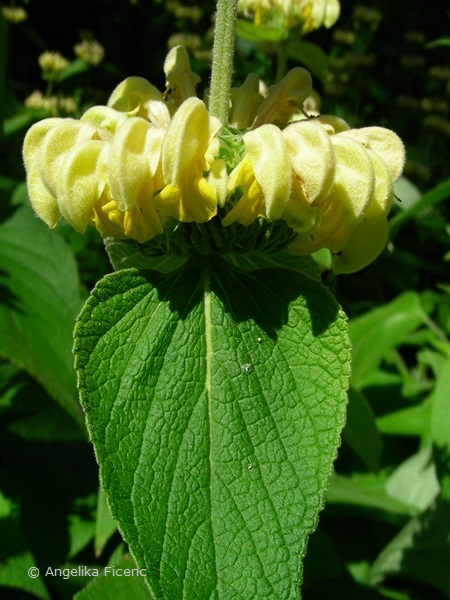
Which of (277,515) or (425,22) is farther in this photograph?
(425,22)

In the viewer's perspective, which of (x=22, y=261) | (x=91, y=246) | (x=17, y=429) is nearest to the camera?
(x=22, y=261)

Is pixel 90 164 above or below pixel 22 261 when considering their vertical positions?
above

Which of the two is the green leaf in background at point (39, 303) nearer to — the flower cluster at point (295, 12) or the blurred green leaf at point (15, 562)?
the blurred green leaf at point (15, 562)

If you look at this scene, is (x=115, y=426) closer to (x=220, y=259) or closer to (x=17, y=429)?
(x=220, y=259)

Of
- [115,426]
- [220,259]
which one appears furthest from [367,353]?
[115,426]

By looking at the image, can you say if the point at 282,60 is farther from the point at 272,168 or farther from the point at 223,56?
the point at 272,168

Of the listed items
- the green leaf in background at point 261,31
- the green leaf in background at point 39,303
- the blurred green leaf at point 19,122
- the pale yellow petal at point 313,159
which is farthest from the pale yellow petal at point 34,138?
the blurred green leaf at point 19,122

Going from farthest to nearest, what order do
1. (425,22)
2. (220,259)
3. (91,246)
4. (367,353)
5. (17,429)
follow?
(425,22) < (91,246) < (367,353) < (17,429) < (220,259)

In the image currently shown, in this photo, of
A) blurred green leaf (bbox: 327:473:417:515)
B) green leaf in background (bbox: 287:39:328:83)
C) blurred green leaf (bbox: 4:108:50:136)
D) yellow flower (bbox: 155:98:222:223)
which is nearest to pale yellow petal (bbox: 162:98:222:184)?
yellow flower (bbox: 155:98:222:223)
